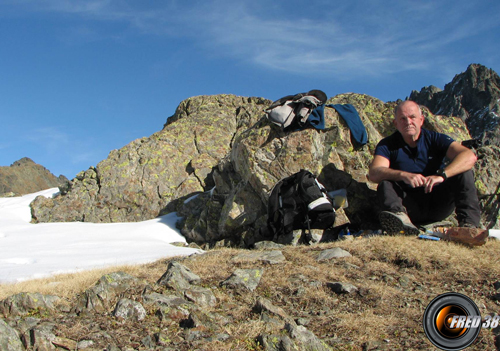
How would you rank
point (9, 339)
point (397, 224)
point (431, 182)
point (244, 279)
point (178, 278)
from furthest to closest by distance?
point (397, 224) → point (431, 182) → point (244, 279) → point (178, 278) → point (9, 339)

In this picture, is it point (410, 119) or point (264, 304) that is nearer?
point (264, 304)

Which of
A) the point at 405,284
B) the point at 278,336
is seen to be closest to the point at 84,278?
the point at 278,336

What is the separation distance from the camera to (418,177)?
295 inches

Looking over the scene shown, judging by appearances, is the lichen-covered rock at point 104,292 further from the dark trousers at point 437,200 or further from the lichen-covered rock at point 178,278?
the dark trousers at point 437,200

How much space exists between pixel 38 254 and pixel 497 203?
11858 millimetres

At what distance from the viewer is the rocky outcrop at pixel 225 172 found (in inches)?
434

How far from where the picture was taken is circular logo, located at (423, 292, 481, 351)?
3965mm

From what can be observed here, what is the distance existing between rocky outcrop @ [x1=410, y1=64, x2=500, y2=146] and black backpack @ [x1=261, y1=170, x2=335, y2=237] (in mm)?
156376

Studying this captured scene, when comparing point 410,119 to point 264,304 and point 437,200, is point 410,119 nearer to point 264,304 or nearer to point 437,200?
point 437,200

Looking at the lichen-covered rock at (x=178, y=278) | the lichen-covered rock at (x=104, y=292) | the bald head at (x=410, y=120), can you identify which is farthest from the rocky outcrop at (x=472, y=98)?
the lichen-covered rock at (x=104, y=292)

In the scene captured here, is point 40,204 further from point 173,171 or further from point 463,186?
point 463,186

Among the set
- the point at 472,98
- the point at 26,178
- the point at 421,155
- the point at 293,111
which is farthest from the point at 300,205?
the point at 472,98

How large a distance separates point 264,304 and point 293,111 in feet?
25.2

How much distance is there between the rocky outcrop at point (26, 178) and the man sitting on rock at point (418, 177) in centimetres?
9494
